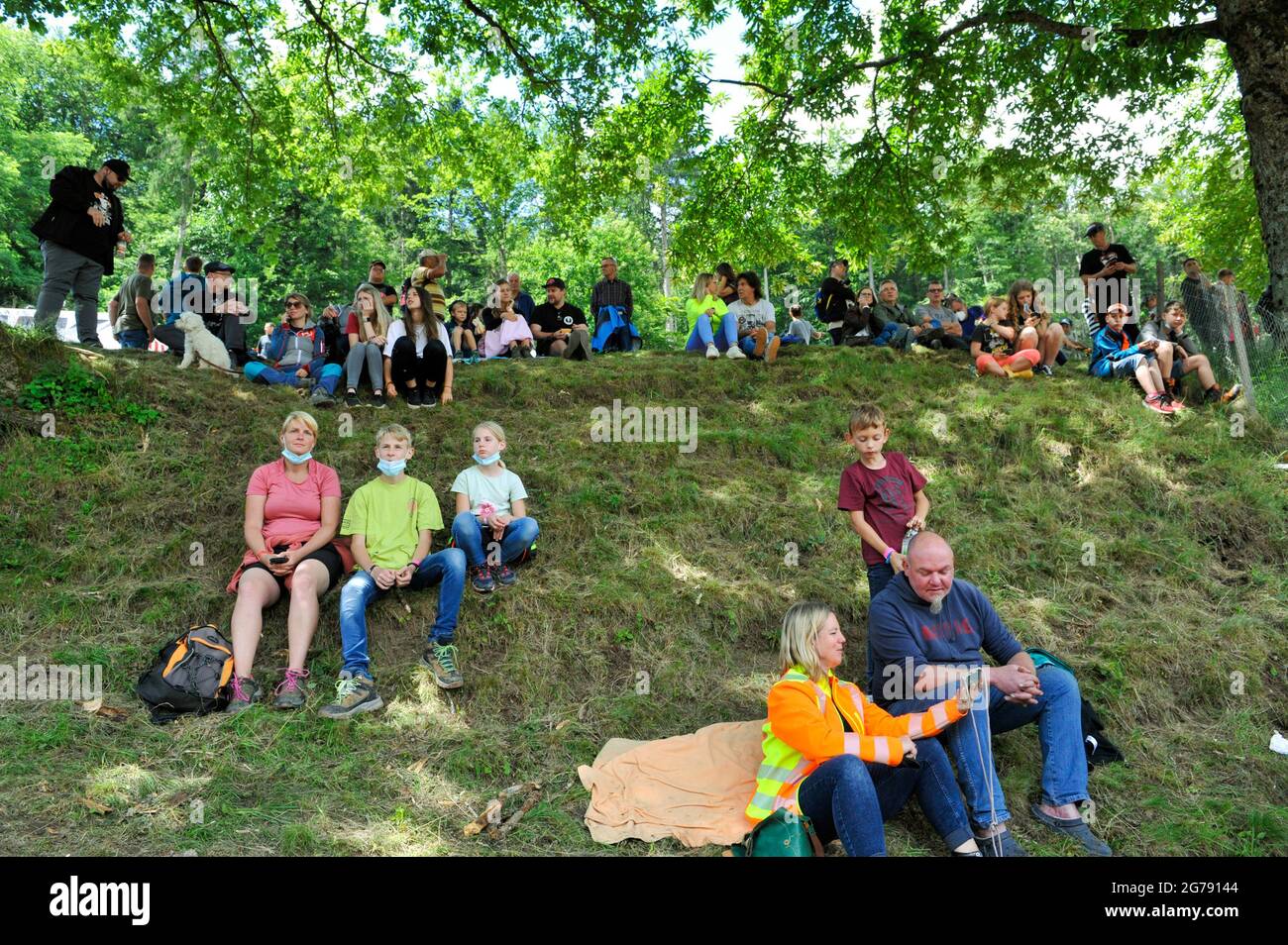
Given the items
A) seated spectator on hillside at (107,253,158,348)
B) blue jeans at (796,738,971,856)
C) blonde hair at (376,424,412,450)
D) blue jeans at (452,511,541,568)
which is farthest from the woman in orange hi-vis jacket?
seated spectator on hillside at (107,253,158,348)

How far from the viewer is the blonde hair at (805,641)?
4133 mm

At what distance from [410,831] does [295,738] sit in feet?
3.68

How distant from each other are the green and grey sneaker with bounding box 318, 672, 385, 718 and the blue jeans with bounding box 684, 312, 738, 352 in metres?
6.98

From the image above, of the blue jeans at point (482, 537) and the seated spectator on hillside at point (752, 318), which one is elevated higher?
the seated spectator on hillside at point (752, 318)

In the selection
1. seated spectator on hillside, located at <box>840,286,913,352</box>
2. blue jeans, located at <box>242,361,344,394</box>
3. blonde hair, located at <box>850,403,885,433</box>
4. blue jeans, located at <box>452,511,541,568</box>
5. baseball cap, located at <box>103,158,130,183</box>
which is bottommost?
blue jeans, located at <box>452,511,541,568</box>

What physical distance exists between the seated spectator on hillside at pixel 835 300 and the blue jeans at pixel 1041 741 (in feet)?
27.4

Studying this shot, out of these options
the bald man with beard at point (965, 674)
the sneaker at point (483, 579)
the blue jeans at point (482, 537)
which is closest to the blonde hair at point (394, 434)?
the blue jeans at point (482, 537)

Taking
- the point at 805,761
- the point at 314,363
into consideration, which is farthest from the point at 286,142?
the point at 805,761

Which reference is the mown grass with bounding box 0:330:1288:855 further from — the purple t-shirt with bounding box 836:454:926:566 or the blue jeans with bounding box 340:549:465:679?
the purple t-shirt with bounding box 836:454:926:566

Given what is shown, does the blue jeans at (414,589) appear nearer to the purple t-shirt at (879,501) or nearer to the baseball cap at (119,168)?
the purple t-shirt at (879,501)

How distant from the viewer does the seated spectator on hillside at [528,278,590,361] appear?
36.8 feet
